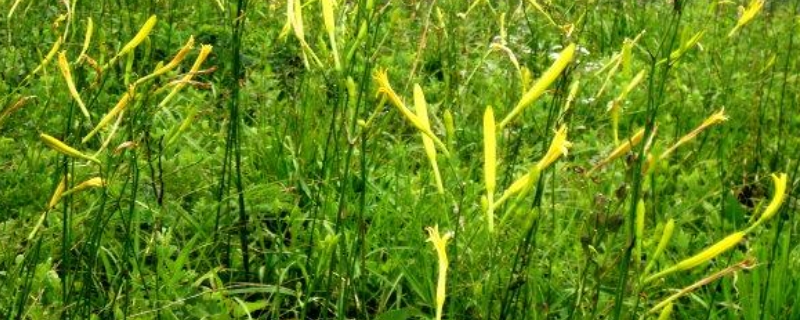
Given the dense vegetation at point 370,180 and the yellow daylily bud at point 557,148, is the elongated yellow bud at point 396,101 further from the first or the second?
the yellow daylily bud at point 557,148

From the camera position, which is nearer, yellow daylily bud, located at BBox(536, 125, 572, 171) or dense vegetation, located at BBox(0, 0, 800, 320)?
yellow daylily bud, located at BBox(536, 125, 572, 171)

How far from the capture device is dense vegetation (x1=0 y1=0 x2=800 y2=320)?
4.42 ft

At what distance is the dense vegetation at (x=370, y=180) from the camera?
53.1 inches

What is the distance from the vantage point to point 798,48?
3984 mm

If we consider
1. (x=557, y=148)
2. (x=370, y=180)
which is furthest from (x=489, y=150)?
(x=370, y=180)

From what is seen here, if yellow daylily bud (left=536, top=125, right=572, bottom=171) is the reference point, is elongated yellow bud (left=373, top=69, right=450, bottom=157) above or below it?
above

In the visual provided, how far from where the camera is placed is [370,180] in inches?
94.8

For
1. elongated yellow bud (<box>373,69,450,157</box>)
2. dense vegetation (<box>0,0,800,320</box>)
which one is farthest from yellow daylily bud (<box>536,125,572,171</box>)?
elongated yellow bud (<box>373,69,450,157</box>)

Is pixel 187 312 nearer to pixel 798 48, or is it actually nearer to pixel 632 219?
pixel 632 219

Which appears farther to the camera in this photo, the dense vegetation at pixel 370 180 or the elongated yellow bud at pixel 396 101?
the dense vegetation at pixel 370 180

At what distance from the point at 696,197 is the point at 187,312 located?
4.35 feet

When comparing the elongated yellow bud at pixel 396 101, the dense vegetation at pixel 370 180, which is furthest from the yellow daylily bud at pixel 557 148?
the elongated yellow bud at pixel 396 101

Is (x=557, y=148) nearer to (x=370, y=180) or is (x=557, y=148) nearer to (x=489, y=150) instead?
(x=489, y=150)

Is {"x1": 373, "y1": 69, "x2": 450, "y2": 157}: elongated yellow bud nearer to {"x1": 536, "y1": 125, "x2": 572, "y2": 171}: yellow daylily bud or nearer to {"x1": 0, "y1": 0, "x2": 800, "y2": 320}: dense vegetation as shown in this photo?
{"x1": 0, "y1": 0, "x2": 800, "y2": 320}: dense vegetation
